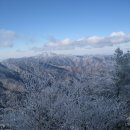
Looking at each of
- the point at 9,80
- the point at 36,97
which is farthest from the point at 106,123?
the point at 9,80

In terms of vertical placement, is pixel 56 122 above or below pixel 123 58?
below

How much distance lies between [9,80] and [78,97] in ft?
335

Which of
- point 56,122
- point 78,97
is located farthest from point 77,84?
point 56,122

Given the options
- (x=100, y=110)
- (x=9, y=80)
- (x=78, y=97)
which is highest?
(x=78, y=97)

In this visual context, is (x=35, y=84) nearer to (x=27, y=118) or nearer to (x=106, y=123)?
(x=27, y=118)

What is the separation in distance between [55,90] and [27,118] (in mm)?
1646

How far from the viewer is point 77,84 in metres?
11.1

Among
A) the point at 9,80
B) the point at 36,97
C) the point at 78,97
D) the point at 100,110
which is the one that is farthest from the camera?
the point at 9,80

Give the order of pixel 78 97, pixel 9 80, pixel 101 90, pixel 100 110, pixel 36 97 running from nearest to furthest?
pixel 36 97 → pixel 78 97 → pixel 100 110 → pixel 101 90 → pixel 9 80

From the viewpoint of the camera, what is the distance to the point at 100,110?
11.9m

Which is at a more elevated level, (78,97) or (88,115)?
(78,97)

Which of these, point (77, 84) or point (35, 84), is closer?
point (35, 84)

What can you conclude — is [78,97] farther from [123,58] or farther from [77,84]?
[123,58]

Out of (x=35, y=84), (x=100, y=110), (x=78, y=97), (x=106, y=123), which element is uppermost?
(x=35, y=84)
